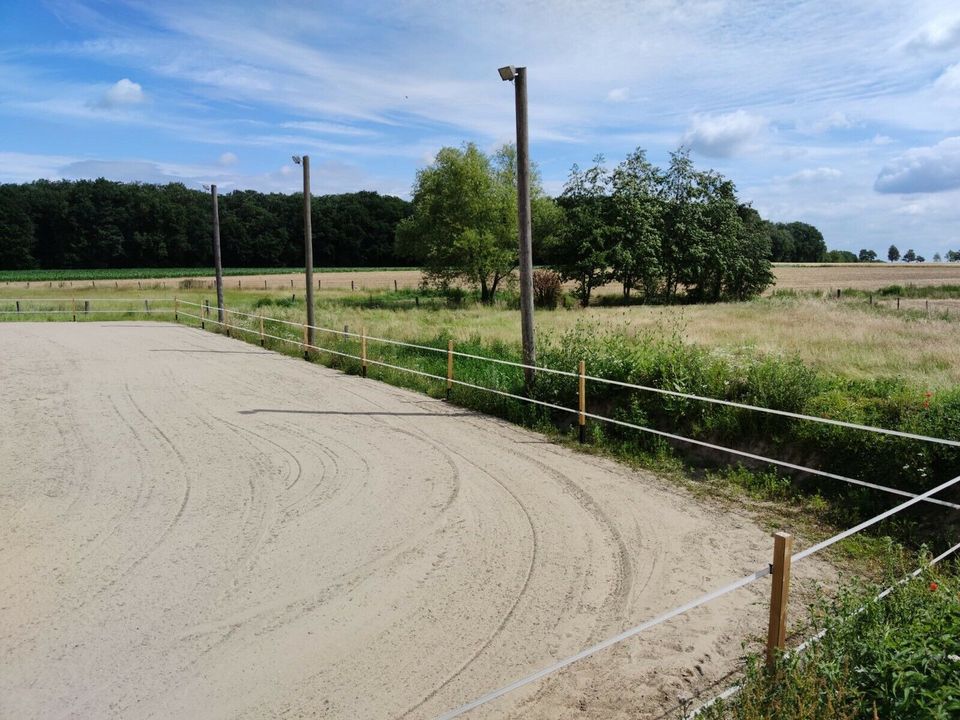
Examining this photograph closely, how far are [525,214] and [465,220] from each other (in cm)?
3153

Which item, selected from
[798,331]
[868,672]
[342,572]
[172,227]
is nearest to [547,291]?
[798,331]

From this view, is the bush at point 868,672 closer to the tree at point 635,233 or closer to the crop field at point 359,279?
the tree at point 635,233

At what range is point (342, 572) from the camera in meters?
6.26

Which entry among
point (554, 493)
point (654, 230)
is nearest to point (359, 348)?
point (554, 493)

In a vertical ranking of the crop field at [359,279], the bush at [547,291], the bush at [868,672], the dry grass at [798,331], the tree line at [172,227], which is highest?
the tree line at [172,227]

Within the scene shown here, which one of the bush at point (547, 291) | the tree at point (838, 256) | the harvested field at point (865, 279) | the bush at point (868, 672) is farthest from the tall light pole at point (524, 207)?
the tree at point (838, 256)

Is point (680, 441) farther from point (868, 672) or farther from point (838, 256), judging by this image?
point (838, 256)

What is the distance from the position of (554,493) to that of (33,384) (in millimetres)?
13101

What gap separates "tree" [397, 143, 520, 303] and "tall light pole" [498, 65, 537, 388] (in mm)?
29230

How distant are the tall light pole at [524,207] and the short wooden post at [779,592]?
8812mm

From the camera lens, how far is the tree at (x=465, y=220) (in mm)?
43156

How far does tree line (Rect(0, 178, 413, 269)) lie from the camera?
100 meters

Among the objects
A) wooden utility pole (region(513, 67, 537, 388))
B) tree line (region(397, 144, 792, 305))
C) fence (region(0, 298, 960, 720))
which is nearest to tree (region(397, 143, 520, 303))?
tree line (region(397, 144, 792, 305))

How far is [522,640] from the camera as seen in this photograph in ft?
16.6
